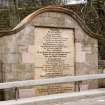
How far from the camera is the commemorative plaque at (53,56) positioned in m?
14.5

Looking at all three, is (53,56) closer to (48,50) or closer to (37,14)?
(48,50)

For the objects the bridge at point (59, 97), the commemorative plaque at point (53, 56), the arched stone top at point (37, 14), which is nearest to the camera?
the bridge at point (59, 97)

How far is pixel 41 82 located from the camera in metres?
13.2

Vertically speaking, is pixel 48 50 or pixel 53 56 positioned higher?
pixel 48 50

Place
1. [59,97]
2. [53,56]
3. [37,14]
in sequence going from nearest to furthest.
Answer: [59,97], [37,14], [53,56]

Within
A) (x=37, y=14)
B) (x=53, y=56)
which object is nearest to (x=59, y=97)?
(x=53, y=56)

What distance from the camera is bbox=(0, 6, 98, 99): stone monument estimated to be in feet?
46.2

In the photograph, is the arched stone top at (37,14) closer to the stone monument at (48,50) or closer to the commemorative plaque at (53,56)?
the stone monument at (48,50)

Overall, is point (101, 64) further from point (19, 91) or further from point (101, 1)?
point (101, 1)

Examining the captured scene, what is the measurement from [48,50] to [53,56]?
0.89 ft

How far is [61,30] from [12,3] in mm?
9044

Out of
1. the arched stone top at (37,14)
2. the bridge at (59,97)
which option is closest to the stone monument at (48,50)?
the arched stone top at (37,14)

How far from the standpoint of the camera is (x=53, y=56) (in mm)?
14844

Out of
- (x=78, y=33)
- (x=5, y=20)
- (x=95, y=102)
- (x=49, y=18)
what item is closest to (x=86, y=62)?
(x=78, y=33)
